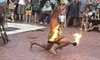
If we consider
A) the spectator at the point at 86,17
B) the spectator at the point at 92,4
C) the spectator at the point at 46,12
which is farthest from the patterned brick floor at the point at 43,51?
the spectator at the point at 46,12

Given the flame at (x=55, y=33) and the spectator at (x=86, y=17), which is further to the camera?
the spectator at (x=86, y=17)

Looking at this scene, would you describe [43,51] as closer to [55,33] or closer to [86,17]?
[55,33]

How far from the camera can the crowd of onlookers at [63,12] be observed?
48.0 ft

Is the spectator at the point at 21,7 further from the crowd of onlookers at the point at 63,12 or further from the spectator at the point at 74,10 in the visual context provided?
the spectator at the point at 74,10

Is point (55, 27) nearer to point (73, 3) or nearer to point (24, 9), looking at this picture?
point (73, 3)

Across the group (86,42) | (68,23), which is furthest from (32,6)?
(86,42)

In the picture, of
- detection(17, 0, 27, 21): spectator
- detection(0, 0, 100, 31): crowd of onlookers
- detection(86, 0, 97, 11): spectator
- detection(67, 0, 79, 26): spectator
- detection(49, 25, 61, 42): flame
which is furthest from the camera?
detection(17, 0, 27, 21): spectator

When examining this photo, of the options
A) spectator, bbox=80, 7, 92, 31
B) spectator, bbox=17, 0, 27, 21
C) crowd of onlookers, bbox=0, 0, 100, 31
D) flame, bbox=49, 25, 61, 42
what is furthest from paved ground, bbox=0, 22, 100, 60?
spectator, bbox=17, 0, 27, 21

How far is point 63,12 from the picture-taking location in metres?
15.1

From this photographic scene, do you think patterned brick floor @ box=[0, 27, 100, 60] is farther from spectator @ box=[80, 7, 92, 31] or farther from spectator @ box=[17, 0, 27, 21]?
spectator @ box=[17, 0, 27, 21]

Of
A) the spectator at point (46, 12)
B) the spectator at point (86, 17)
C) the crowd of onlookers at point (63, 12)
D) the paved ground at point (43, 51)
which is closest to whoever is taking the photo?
the paved ground at point (43, 51)

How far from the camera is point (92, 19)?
47.7 feet

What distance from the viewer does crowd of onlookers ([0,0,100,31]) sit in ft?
48.0

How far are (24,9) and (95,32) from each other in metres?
5.14
